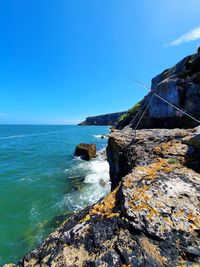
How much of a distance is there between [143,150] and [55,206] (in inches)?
410

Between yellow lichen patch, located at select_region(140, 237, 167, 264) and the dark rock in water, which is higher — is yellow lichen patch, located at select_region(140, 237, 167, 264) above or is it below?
above

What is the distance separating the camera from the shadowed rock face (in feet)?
8.05

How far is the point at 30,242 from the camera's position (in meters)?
9.58

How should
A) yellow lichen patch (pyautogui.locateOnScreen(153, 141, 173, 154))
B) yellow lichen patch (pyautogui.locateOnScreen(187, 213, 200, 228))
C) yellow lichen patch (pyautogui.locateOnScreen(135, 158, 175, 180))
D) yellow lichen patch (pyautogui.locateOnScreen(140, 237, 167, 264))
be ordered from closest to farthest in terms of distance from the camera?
1. yellow lichen patch (pyautogui.locateOnScreen(140, 237, 167, 264))
2. yellow lichen patch (pyautogui.locateOnScreen(187, 213, 200, 228))
3. yellow lichen patch (pyautogui.locateOnScreen(135, 158, 175, 180))
4. yellow lichen patch (pyautogui.locateOnScreen(153, 141, 173, 154))

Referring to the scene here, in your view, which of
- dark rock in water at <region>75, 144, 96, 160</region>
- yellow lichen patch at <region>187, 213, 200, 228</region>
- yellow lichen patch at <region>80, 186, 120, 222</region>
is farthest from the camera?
dark rock in water at <region>75, 144, 96, 160</region>

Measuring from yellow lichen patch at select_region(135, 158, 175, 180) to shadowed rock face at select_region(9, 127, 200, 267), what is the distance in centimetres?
2

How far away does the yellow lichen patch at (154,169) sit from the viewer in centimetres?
421

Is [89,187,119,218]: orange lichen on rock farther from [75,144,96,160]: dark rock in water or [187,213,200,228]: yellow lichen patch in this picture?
[75,144,96,160]: dark rock in water

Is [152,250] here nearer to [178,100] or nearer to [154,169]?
[154,169]

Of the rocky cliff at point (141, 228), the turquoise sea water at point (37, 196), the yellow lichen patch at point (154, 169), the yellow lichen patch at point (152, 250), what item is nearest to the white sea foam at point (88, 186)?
the turquoise sea water at point (37, 196)

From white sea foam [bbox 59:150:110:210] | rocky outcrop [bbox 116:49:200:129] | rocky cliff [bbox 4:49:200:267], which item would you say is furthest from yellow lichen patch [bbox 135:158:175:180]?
rocky outcrop [bbox 116:49:200:129]

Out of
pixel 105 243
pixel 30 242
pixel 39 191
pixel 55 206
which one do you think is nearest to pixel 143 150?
pixel 105 243

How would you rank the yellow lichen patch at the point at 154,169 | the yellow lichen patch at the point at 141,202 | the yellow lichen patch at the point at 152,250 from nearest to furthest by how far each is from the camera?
the yellow lichen patch at the point at 152,250 → the yellow lichen patch at the point at 141,202 → the yellow lichen patch at the point at 154,169

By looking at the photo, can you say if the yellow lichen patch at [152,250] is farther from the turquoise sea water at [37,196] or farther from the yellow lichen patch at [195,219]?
the turquoise sea water at [37,196]
